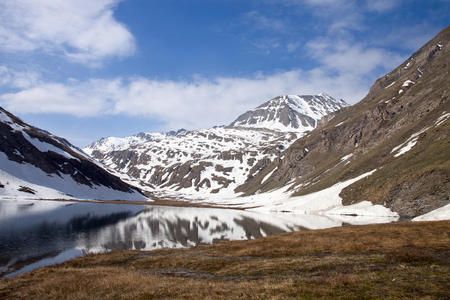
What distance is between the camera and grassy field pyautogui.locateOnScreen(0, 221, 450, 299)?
48.2ft

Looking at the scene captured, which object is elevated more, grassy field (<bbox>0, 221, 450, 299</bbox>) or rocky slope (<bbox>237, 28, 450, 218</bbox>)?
rocky slope (<bbox>237, 28, 450, 218</bbox>)

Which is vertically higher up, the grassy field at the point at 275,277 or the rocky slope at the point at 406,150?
the rocky slope at the point at 406,150

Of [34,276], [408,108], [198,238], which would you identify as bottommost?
[198,238]

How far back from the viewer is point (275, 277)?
20016 millimetres

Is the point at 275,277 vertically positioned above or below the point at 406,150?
below

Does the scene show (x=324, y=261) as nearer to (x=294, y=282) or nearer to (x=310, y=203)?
(x=294, y=282)

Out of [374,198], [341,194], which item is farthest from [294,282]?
[341,194]

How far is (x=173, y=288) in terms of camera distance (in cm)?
1725

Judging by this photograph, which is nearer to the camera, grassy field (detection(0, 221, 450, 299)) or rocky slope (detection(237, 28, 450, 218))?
grassy field (detection(0, 221, 450, 299))

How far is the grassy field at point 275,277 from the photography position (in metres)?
14.7

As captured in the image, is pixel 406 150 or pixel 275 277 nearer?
pixel 275 277

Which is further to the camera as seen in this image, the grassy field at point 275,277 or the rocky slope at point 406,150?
the rocky slope at point 406,150

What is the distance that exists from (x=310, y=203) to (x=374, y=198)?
98.7ft

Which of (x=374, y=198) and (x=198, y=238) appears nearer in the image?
(x=198, y=238)
